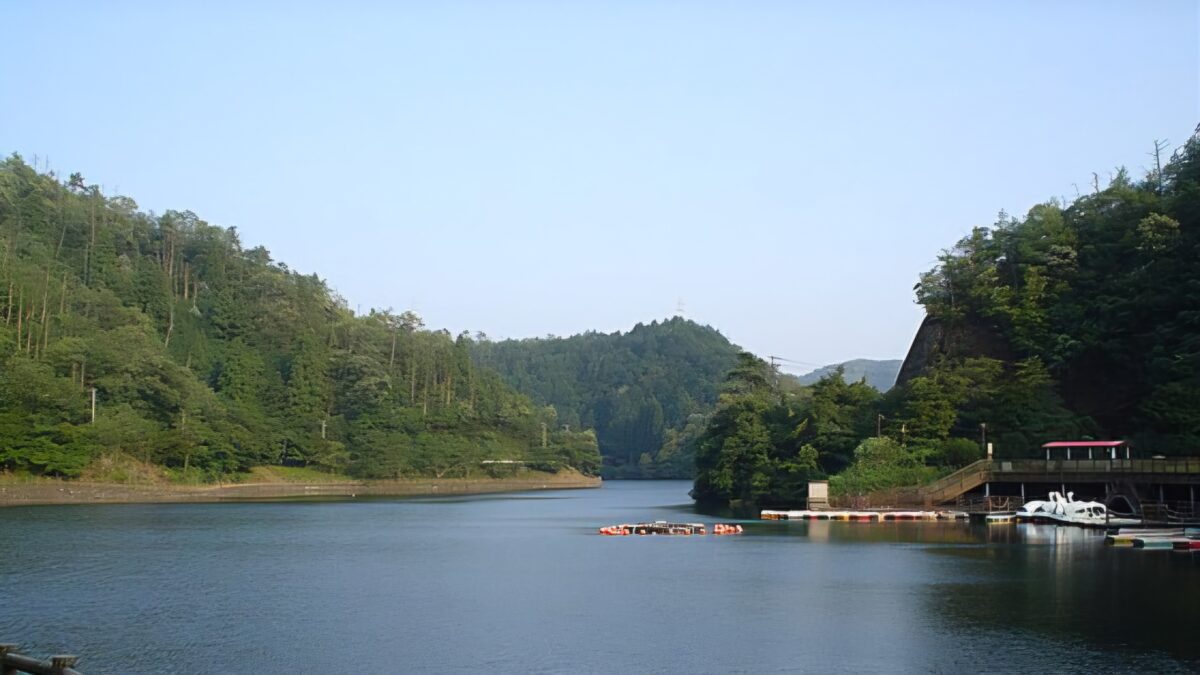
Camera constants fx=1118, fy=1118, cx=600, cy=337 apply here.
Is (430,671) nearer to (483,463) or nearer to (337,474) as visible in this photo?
(337,474)

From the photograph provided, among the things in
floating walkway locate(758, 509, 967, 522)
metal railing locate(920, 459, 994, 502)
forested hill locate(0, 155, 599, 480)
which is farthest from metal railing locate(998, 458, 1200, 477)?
forested hill locate(0, 155, 599, 480)

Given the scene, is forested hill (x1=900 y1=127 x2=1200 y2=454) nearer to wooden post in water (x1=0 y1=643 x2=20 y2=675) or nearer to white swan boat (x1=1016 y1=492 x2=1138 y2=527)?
white swan boat (x1=1016 y1=492 x2=1138 y2=527)

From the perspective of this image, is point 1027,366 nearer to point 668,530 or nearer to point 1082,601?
point 668,530

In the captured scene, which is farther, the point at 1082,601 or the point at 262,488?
the point at 262,488

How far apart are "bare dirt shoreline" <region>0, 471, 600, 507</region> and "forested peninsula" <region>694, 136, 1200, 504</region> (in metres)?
38.3

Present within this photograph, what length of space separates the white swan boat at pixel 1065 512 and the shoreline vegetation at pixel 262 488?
6039 cm

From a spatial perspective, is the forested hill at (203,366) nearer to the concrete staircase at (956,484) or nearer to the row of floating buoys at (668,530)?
the row of floating buoys at (668,530)

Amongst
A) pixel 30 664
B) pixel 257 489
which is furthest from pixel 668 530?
pixel 257 489

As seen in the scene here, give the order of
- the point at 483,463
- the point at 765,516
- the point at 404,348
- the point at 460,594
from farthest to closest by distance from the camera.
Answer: the point at 404,348 < the point at 483,463 < the point at 765,516 < the point at 460,594

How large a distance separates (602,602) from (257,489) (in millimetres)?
72386

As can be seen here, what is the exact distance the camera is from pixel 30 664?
15.3 metres

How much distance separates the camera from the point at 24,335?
97.1 metres

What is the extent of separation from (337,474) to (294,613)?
82171 mm

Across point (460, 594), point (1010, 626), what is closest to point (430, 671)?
point (460, 594)
